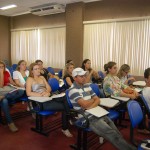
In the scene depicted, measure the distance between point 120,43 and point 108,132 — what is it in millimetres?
3707

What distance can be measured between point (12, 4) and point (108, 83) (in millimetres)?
4798

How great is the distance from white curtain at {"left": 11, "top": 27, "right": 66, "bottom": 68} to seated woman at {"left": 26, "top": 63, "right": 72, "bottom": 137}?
135 inches

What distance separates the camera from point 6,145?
288 cm

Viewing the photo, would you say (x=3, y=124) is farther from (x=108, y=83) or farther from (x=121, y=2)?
(x=121, y=2)

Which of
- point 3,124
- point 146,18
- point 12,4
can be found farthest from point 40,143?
point 12,4

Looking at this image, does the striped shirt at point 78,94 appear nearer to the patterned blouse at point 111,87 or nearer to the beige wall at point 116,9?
the patterned blouse at point 111,87

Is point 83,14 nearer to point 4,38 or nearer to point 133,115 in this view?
point 4,38

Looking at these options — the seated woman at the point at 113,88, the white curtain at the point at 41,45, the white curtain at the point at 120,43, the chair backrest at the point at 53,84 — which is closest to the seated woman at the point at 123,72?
the seated woman at the point at 113,88

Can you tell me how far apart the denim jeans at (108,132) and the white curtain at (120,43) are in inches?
128

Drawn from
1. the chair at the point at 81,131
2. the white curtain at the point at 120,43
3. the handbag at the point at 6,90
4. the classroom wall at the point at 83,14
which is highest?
the classroom wall at the point at 83,14

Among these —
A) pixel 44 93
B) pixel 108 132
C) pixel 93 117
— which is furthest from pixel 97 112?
pixel 44 93

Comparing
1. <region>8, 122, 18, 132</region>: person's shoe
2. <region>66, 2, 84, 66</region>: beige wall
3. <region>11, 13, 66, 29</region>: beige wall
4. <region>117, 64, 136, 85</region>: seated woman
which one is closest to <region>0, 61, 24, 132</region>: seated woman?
<region>8, 122, 18, 132</region>: person's shoe

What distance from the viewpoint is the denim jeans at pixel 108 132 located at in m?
2.29

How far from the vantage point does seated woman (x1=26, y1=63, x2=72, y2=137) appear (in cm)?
317
